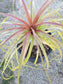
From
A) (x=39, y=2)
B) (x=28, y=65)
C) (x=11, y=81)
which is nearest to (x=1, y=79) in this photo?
(x=11, y=81)

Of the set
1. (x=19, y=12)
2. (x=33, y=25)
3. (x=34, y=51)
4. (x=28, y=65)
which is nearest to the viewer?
(x=33, y=25)

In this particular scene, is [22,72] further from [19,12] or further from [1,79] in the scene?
[19,12]

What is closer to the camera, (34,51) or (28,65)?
(34,51)

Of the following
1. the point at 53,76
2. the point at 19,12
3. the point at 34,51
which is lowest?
the point at 53,76

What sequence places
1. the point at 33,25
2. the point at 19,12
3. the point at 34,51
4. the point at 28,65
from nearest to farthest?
the point at 33,25 → the point at 34,51 → the point at 28,65 → the point at 19,12

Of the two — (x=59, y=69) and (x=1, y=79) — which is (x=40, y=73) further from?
(x=1, y=79)

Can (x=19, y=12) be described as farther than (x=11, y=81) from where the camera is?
Yes

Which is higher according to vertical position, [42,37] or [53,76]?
[42,37]

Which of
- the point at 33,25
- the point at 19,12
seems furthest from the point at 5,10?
the point at 33,25

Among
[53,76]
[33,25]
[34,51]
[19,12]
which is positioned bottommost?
[53,76]
